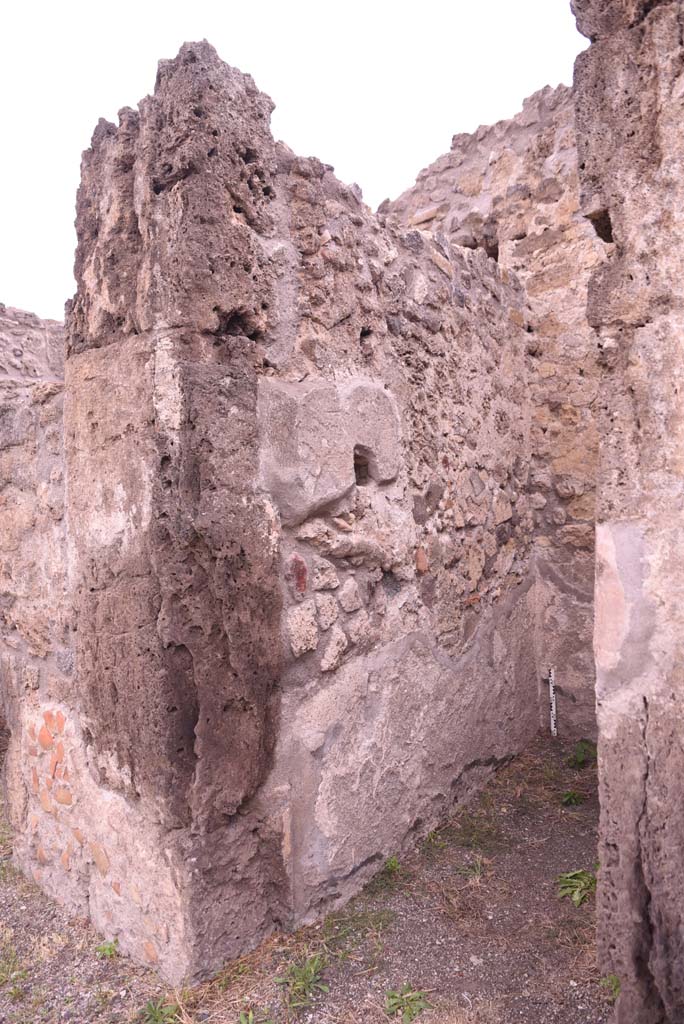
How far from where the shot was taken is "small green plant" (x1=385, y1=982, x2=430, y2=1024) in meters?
1.86

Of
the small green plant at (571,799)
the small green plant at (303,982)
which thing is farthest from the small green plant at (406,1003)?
the small green plant at (571,799)

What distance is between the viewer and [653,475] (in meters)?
1.40

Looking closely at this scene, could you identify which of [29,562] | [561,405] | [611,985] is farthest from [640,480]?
[561,405]

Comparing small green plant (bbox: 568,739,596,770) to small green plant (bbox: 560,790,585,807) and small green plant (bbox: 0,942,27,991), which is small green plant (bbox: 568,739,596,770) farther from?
small green plant (bbox: 0,942,27,991)

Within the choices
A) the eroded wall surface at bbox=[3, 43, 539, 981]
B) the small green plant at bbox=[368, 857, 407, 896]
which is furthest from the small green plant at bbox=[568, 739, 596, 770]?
the small green plant at bbox=[368, 857, 407, 896]

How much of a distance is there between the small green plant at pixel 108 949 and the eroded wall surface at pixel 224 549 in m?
0.03

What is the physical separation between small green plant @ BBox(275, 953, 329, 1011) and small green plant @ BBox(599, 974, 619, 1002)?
704mm

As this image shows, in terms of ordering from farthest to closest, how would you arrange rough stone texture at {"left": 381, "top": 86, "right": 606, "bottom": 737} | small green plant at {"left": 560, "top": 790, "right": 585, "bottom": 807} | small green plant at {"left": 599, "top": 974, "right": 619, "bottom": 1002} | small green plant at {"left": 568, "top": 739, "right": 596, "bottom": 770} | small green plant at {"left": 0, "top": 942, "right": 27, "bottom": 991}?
rough stone texture at {"left": 381, "top": 86, "right": 606, "bottom": 737} < small green plant at {"left": 568, "top": 739, "right": 596, "bottom": 770} < small green plant at {"left": 560, "top": 790, "right": 585, "bottom": 807} < small green plant at {"left": 0, "top": 942, "right": 27, "bottom": 991} < small green plant at {"left": 599, "top": 974, "right": 619, "bottom": 1002}

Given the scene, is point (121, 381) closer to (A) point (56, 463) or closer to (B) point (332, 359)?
(A) point (56, 463)

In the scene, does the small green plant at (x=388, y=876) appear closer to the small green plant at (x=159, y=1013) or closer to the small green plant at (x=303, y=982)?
the small green plant at (x=303, y=982)

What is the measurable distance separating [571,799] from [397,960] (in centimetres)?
117

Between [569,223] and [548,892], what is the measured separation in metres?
2.93

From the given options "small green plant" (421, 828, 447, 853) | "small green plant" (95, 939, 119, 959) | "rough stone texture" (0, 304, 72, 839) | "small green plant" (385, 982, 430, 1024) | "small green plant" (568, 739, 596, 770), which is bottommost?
"small green plant" (385, 982, 430, 1024)

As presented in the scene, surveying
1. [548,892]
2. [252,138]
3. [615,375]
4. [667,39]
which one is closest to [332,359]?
[252,138]
